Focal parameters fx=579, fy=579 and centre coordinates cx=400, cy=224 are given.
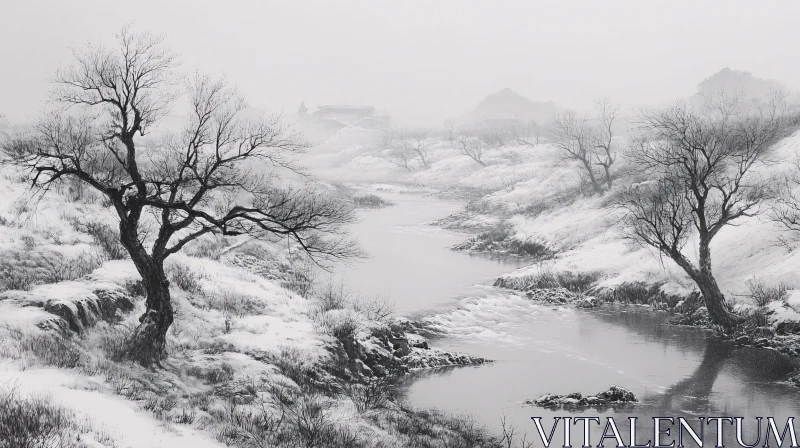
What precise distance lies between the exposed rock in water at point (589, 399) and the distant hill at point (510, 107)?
125m

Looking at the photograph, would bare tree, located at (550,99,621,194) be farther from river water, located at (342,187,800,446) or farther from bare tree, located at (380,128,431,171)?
bare tree, located at (380,128,431,171)

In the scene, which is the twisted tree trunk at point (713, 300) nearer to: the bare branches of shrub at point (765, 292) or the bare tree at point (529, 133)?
the bare branches of shrub at point (765, 292)

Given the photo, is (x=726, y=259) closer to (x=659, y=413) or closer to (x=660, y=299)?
(x=660, y=299)

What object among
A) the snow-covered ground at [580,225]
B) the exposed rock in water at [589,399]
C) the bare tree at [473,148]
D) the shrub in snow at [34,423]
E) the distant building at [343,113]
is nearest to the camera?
the shrub in snow at [34,423]

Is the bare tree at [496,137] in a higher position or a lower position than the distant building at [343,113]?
lower

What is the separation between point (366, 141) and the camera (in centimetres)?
12312

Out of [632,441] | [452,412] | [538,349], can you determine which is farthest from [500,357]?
[632,441]

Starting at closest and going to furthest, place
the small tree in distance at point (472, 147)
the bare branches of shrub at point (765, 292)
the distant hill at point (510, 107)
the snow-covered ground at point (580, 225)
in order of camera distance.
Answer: the bare branches of shrub at point (765, 292), the snow-covered ground at point (580, 225), the small tree in distance at point (472, 147), the distant hill at point (510, 107)

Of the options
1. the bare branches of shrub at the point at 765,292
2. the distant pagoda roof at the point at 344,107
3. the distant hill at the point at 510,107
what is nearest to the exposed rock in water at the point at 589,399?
the bare branches of shrub at the point at 765,292

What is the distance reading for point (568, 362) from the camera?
1856cm

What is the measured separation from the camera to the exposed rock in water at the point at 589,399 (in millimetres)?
14664

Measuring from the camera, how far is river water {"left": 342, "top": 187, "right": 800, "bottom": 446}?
562 inches

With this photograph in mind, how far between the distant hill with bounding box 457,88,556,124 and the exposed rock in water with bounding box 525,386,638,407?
12458 centimetres

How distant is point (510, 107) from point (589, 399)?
134 metres
